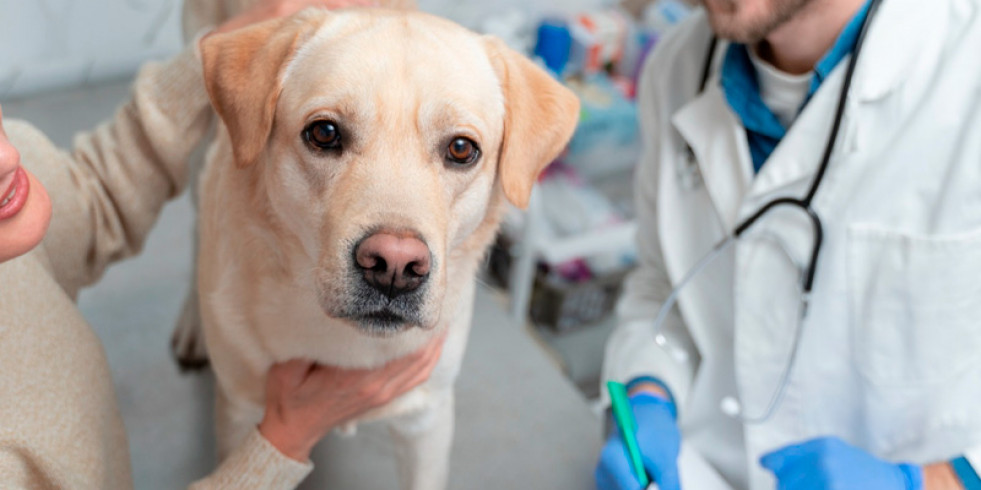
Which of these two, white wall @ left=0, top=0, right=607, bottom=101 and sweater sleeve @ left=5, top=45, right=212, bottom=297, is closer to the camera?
sweater sleeve @ left=5, top=45, right=212, bottom=297

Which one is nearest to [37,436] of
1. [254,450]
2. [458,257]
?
[254,450]

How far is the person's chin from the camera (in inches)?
24.3

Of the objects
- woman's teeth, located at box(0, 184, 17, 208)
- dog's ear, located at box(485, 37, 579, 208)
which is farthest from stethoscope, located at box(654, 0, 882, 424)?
woman's teeth, located at box(0, 184, 17, 208)

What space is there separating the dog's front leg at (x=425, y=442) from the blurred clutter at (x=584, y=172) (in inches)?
39.6

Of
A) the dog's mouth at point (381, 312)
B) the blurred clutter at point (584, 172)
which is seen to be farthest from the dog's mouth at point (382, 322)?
the blurred clutter at point (584, 172)

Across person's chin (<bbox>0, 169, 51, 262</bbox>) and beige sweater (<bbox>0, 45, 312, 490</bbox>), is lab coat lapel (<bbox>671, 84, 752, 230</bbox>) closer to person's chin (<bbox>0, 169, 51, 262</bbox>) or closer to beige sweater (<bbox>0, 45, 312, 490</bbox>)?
beige sweater (<bbox>0, 45, 312, 490</bbox>)

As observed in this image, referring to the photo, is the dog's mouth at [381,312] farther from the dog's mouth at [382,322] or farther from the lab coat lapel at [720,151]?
the lab coat lapel at [720,151]

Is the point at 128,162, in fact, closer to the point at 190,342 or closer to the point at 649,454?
the point at 190,342

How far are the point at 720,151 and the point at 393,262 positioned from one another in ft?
2.29

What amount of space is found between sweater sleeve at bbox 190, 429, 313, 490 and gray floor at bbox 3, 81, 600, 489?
26 centimetres

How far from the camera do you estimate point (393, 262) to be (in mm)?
731

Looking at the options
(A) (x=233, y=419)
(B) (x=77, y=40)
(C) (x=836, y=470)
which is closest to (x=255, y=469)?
(A) (x=233, y=419)

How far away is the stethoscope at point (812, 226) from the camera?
3.58ft

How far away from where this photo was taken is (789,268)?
1172 mm
